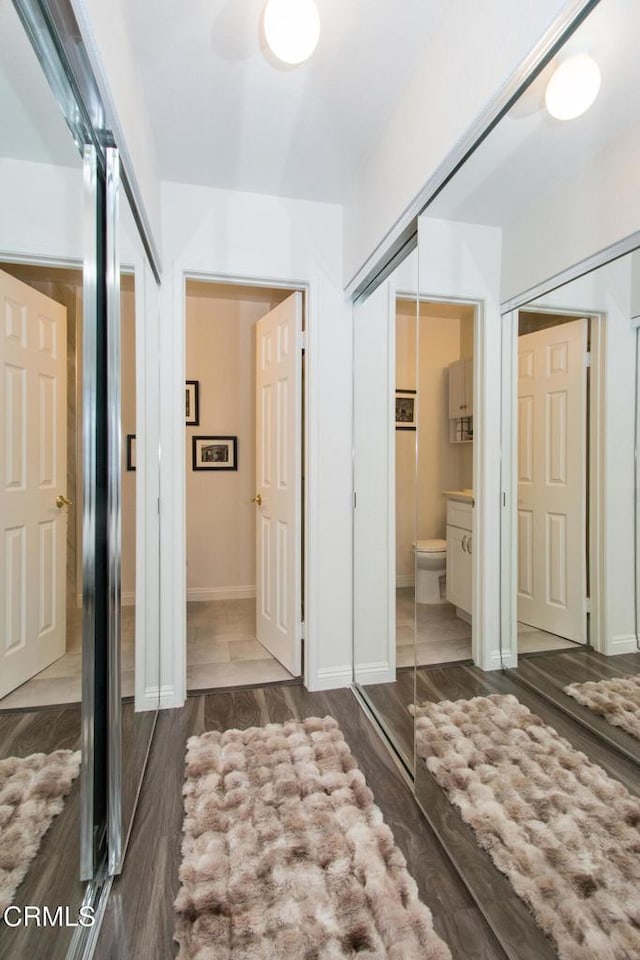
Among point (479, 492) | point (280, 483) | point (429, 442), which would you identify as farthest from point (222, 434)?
point (479, 492)

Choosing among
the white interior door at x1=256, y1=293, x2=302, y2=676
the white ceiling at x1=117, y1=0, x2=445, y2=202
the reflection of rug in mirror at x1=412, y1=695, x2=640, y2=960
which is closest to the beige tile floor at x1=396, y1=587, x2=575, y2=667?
the reflection of rug in mirror at x1=412, y1=695, x2=640, y2=960

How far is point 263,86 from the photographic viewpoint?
183 centimetres

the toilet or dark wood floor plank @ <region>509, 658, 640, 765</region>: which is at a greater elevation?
the toilet

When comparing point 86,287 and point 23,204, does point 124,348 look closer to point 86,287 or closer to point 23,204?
point 86,287

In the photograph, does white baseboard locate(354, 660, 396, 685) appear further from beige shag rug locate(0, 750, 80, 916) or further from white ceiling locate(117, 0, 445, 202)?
white ceiling locate(117, 0, 445, 202)

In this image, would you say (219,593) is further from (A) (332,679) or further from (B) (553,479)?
(B) (553,479)

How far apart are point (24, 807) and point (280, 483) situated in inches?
88.0

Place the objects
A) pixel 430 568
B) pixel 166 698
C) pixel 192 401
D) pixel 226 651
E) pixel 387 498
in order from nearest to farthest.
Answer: pixel 430 568 → pixel 387 498 → pixel 166 698 → pixel 226 651 → pixel 192 401

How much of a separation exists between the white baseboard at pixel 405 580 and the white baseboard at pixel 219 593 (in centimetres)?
270

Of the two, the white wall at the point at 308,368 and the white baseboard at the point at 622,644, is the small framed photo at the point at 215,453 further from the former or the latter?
the white baseboard at the point at 622,644

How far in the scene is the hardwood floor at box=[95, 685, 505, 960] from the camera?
1237 mm

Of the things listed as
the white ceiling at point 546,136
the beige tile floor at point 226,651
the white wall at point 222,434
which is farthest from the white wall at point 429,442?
the white wall at point 222,434

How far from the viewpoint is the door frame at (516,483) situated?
1021 mm

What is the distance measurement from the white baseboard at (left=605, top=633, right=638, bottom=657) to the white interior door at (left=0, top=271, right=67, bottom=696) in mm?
1102
